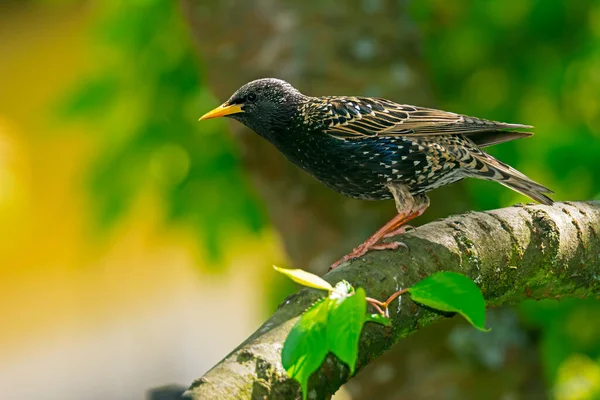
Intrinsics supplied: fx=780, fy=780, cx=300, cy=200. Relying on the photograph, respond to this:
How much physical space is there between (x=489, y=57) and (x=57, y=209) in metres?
4.09

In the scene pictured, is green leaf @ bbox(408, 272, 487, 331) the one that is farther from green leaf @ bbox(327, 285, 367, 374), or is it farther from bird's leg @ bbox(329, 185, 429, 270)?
bird's leg @ bbox(329, 185, 429, 270)

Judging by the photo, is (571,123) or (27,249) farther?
(27,249)

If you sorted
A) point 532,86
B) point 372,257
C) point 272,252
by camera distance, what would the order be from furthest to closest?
point 272,252 → point 532,86 → point 372,257

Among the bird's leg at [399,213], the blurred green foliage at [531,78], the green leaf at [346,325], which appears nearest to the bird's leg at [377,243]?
the bird's leg at [399,213]

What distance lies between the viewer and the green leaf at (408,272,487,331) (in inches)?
46.9

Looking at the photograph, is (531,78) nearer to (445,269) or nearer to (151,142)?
(151,142)

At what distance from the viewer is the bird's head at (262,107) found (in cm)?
201

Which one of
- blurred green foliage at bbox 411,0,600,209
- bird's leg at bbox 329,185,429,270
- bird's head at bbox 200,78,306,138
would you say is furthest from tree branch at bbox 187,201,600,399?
blurred green foliage at bbox 411,0,600,209

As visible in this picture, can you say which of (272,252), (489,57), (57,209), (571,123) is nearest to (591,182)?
(571,123)

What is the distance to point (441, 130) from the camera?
2084mm

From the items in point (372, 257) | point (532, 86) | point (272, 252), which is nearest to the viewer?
point (372, 257)

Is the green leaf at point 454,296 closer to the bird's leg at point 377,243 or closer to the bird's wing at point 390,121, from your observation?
the bird's leg at point 377,243

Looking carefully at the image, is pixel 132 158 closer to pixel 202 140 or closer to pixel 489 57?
pixel 202 140

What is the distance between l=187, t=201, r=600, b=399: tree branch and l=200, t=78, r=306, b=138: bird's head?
50cm
